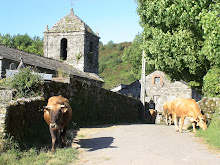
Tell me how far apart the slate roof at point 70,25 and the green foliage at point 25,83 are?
22.4 m

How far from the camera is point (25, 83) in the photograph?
980 centimetres

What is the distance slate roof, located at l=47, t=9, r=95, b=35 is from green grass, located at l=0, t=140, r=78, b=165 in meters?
26.1

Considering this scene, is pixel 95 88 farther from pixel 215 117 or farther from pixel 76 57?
pixel 76 57

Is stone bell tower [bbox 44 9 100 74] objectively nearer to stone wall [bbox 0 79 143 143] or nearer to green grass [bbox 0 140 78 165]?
stone wall [bbox 0 79 143 143]

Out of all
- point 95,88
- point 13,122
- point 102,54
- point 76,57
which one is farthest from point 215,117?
point 102,54

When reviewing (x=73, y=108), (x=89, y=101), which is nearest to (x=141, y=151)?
(x=73, y=108)

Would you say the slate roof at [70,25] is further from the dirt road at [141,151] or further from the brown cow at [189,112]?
the dirt road at [141,151]

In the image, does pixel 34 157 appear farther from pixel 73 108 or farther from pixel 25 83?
pixel 73 108

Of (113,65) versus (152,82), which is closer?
(152,82)

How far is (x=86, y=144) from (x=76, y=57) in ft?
78.9

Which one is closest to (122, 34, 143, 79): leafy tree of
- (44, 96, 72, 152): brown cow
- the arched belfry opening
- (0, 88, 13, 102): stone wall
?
the arched belfry opening

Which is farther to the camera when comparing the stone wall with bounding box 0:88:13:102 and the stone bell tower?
the stone bell tower

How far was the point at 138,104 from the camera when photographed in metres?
29.5

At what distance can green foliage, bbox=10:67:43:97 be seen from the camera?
9.75m
